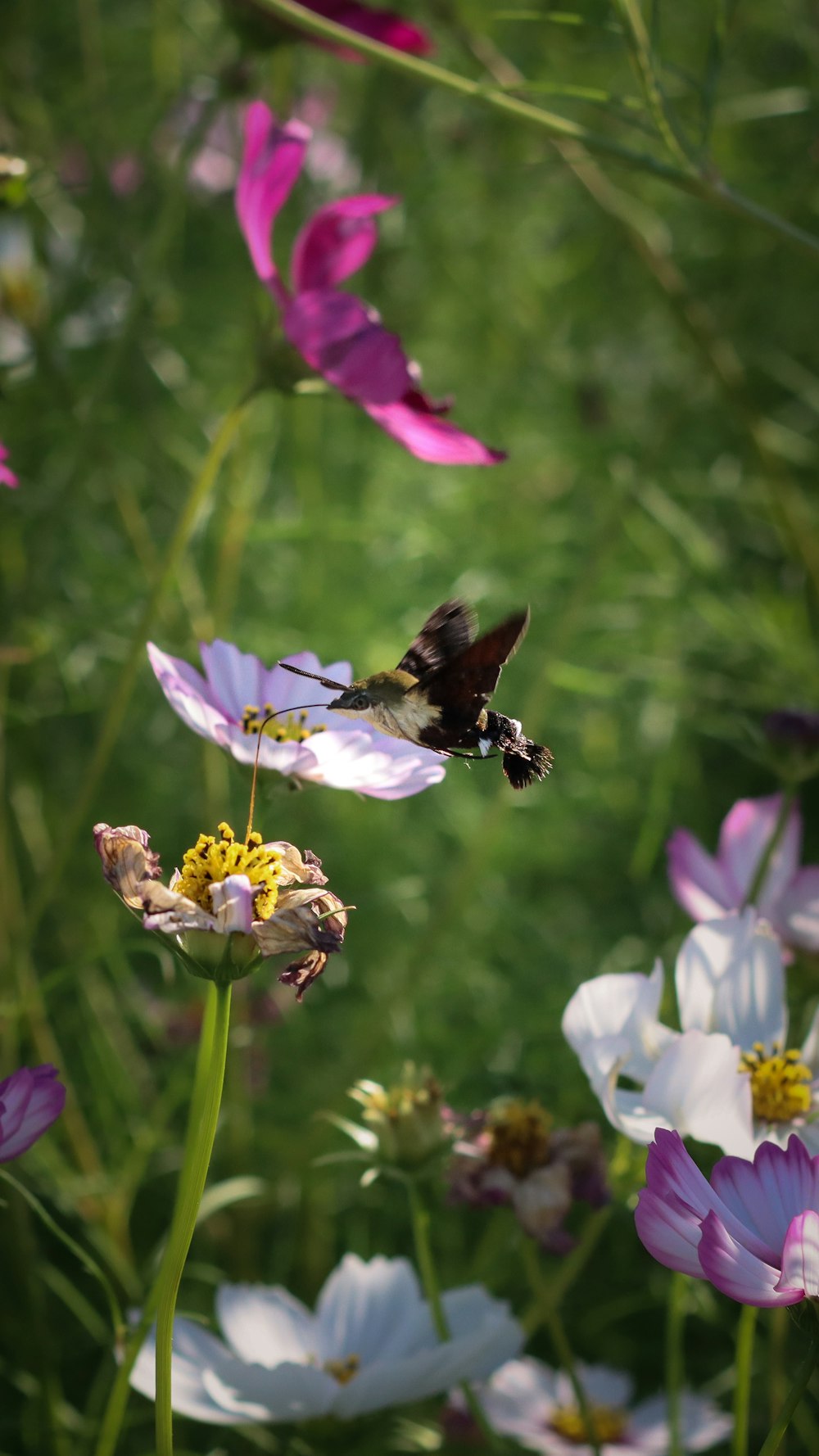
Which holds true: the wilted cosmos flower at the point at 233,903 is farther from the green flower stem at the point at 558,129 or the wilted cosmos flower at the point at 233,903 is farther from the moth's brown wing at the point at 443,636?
the green flower stem at the point at 558,129

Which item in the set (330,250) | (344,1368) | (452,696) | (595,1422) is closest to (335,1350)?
(344,1368)

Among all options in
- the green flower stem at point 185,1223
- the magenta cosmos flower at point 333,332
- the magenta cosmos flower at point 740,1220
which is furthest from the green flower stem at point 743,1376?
the magenta cosmos flower at point 333,332

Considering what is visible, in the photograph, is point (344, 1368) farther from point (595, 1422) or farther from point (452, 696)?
point (452, 696)

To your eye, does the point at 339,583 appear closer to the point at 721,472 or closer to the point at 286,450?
the point at 286,450

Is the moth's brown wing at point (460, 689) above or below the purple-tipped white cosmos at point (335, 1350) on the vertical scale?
above

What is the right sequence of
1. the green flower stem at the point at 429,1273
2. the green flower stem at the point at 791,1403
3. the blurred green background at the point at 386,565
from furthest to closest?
the blurred green background at the point at 386,565 < the green flower stem at the point at 429,1273 < the green flower stem at the point at 791,1403

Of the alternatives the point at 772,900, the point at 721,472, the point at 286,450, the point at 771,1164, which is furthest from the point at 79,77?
the point at 771,1164

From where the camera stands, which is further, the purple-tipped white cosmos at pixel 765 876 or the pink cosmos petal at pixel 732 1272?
the purple-tipped white cosmos at pixel 765 876
